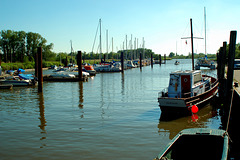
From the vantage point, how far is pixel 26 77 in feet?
141

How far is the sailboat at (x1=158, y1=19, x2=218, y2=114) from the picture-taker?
17406 mm

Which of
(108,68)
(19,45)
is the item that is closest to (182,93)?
(108,68)

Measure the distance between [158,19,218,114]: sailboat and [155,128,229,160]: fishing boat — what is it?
7.17 meters

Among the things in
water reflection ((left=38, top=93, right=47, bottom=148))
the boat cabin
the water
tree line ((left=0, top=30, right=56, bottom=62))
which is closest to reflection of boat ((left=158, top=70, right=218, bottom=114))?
the boat cabin

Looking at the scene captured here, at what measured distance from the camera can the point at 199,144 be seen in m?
9.97

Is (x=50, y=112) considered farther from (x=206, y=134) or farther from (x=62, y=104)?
(x=206, y=134)

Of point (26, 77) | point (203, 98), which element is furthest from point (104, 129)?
point (26, 77)

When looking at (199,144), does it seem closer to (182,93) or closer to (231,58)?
(231,58)

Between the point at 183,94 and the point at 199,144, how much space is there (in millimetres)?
9354

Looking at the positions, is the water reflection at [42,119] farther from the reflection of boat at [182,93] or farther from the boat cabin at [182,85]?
the boat cabin at [182,85]

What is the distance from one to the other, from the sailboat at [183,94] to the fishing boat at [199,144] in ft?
23.5

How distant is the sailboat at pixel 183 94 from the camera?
17406 millimetres

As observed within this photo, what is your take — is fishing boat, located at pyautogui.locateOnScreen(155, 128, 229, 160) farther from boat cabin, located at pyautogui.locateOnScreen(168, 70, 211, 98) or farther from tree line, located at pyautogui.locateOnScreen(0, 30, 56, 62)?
tree line, located at pyautogui.locateOnScreen(0, 30, 56, 62)

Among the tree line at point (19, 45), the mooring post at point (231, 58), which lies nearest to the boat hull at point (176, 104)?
the mooring post at point (231, 58)
